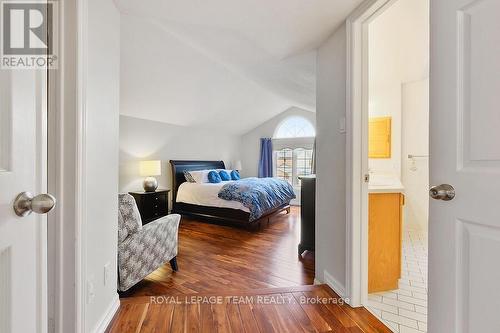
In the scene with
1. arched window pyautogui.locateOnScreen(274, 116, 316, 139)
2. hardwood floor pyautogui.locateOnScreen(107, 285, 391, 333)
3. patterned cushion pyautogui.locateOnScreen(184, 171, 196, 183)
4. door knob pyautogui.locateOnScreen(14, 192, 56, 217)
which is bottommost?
hardwood floor pyautogui.locateOnScreen(107, 285, 391, 333)

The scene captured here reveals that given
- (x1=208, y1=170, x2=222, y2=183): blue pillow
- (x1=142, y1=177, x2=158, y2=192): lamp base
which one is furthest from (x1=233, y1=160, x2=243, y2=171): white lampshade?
(x1=142, y1=177, x2=158, y2=192): lamp base

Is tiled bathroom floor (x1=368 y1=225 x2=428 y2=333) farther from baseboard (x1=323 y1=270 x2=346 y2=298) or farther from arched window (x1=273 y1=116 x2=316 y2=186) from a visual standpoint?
arched window (x1=273 y1=116 x2=316 y2=186)

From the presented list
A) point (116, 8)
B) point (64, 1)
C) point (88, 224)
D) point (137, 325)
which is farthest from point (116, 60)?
point (137, 325)

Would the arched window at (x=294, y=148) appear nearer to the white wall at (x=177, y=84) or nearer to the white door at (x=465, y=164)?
the white wall at (x=177, y=84)

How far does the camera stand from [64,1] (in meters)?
1.17

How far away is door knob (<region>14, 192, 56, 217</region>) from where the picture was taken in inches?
23.0

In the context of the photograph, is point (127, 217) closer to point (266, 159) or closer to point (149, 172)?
point (149, 172)

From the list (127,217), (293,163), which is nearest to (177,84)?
(127,217)

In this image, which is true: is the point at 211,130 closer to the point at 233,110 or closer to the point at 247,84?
the point at 233,110

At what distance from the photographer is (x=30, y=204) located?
60cm

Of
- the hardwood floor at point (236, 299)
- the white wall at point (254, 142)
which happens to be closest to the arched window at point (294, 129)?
the white wall at point (254, 142)

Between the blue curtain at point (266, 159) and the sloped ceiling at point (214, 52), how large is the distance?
4.87ft

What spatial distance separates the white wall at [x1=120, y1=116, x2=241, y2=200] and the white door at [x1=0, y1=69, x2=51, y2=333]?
4.06 meters

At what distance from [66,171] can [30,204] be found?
0.68 meters
